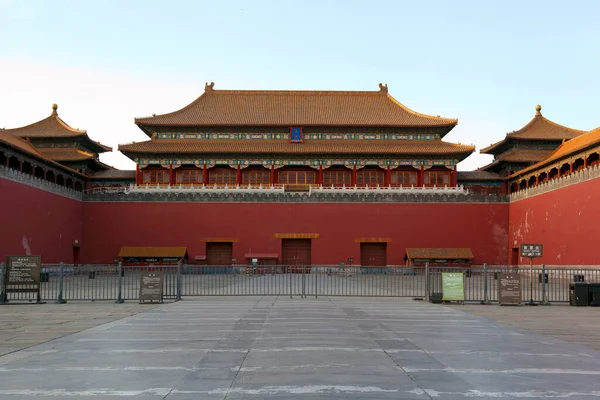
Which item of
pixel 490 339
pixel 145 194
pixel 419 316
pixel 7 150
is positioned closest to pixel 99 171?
pixel 145 194

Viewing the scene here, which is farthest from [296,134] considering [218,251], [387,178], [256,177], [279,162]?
[218,251]

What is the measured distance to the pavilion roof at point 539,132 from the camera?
142 ft

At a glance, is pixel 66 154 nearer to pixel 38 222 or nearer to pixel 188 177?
pixel 188 177

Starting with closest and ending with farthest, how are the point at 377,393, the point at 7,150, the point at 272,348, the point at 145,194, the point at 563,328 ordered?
1. the point at 377,393
2. the point at 272,348
3. the point at 563,328
4. the point at 7,150
5. the point at 145,194

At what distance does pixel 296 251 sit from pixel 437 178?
12.2m

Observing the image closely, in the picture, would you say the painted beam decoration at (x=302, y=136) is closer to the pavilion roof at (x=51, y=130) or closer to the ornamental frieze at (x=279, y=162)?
the ornamental frieze at (x=279, y=162)

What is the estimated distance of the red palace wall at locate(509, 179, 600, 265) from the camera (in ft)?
98.8

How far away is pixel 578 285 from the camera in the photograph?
17.0m

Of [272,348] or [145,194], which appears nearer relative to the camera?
[272,348]

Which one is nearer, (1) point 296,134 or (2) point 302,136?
(1) point 296,134

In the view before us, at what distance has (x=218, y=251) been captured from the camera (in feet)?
137

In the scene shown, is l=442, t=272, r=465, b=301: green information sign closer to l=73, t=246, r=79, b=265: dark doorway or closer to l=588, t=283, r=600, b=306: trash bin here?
l=588, t=283, r=600, b=306: trash bin

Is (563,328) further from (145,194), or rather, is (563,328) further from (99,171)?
(99,171)

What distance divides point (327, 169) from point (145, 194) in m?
13.5
